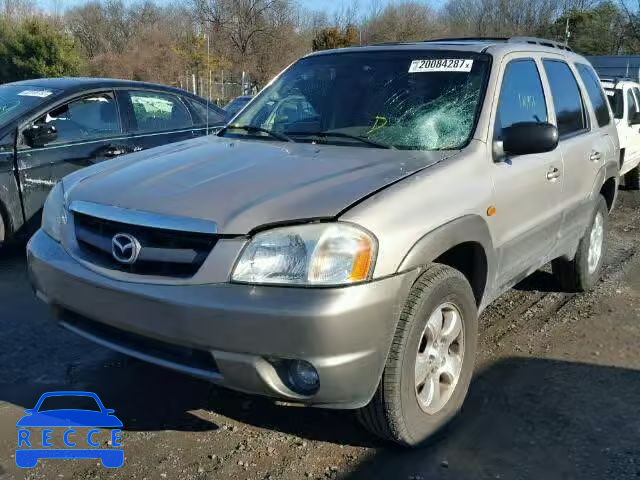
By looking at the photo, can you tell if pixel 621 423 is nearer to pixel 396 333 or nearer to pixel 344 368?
pixel 396 333

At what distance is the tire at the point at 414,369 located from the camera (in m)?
2.76

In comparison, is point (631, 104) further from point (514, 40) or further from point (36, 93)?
point (36, 93)

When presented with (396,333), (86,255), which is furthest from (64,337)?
(396,333)

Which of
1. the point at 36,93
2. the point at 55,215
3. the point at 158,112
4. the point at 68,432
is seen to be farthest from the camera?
the point at 158,112

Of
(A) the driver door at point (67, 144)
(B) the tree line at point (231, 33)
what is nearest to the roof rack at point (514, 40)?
(A) the driver door at point (67, 144)

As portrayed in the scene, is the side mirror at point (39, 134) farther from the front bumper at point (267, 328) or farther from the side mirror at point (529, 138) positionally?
the side mirror at point (529, 138)

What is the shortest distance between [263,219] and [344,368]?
0.67 metres

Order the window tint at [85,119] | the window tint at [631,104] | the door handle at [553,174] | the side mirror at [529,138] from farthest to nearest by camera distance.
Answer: the window tint at [631,104]
the window tint at [85,119]
the door handle at [553,174]
the side mirror at [529,138]

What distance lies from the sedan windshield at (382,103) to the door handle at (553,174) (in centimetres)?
76

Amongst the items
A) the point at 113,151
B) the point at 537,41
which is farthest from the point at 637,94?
the point at 113,151

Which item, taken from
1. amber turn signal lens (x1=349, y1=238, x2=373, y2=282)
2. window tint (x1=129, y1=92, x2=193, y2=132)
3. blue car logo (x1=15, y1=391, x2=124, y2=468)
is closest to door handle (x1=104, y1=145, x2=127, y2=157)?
window tint (x1=129, y1=92, x2=193, y2=132)

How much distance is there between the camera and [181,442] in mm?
3131

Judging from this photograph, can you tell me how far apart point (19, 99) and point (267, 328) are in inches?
187

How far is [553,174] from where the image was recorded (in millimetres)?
4086
